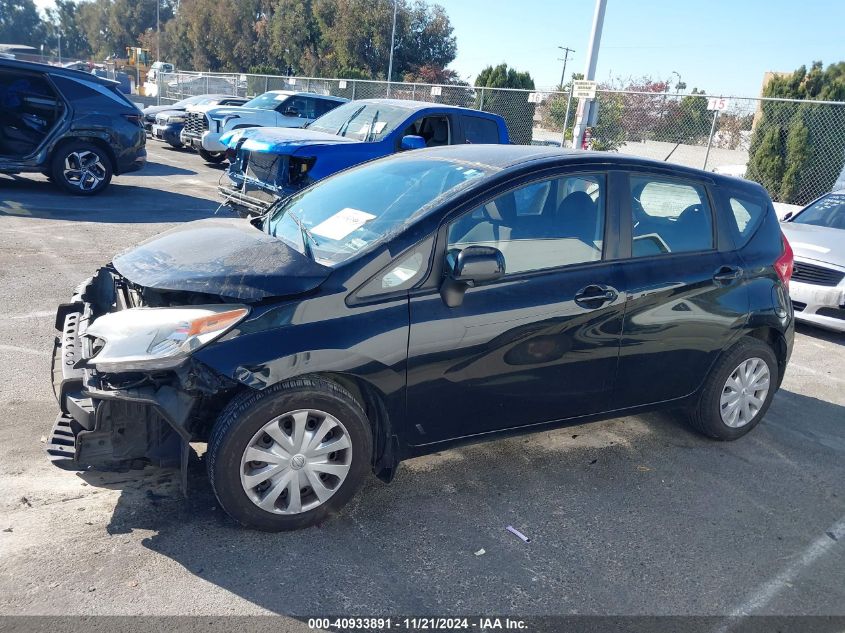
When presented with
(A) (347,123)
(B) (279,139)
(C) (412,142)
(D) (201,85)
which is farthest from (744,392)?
(D) (201,85)

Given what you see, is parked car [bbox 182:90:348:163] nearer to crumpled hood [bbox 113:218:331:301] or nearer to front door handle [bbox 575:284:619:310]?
crumpled hood [bbox 113:218:331:301]

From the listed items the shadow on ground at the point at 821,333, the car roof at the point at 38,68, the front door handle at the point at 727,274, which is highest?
the car roof at the point at 38,68

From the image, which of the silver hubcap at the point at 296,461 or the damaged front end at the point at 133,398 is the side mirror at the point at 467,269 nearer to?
the silver hubcap at the point at 296,461

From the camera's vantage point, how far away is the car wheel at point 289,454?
3.09 metres

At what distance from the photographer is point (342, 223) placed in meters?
3.93

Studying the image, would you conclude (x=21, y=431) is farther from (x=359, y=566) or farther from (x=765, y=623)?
(x=765, y=623)

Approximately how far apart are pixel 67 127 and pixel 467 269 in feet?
31.3

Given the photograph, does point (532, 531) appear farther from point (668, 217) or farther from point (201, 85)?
point (201, 85)

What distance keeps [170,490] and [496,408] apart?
1.70m

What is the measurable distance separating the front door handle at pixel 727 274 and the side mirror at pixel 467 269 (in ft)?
5.42

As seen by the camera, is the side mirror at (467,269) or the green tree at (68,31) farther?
the green tree at (68,31)

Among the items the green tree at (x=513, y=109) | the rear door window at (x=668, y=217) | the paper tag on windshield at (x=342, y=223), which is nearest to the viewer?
the paper tag on windshield at (x=342, y=223)

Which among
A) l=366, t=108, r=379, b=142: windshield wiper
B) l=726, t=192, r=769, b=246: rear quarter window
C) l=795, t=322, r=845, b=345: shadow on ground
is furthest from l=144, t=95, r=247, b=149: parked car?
l=726, t=192, r=769, b=246: rear quarter window

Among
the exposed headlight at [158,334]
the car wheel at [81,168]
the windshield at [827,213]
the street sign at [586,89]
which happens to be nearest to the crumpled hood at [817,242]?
the windshield at [827,213]
